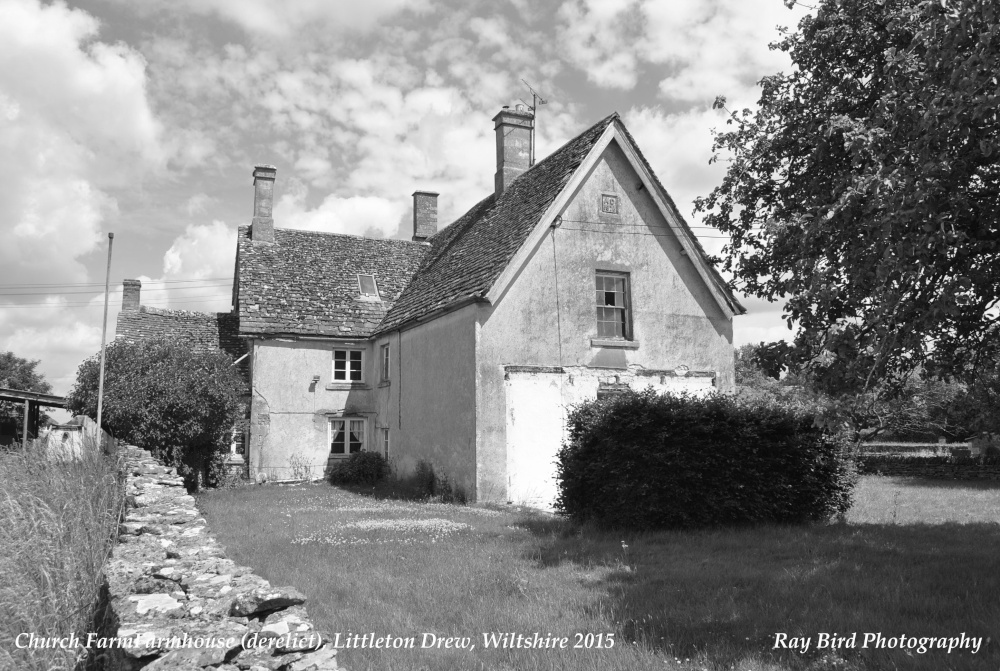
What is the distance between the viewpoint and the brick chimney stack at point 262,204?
27.5m

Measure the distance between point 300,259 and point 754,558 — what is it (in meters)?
21.1

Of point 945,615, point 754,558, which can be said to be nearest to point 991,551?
point 754,558

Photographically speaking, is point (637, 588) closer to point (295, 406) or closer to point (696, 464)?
point (696, 464)

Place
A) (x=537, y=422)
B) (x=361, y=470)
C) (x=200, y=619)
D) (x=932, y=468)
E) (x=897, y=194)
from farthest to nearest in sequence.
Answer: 1. (x=932, y=468)
2. (x=361, y=470)
3. (x=537, y=422)
4. (x=897, y=194)
5. (x=200, y=619)

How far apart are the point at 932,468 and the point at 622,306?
1690 cm

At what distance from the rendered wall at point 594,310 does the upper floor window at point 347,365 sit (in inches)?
346

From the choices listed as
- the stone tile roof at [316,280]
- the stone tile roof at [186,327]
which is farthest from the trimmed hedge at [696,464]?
the stone tile roof at [186,327]

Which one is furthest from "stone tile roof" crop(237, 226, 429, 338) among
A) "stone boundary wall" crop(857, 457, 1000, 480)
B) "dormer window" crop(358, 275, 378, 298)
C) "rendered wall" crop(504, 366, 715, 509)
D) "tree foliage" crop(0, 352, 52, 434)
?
→ "tree foliage" crop(0, 352, 52, 434)

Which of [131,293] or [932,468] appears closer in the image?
[932,468]

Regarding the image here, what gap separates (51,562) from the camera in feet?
26.1

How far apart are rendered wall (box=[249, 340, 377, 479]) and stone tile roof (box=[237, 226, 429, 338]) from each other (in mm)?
724

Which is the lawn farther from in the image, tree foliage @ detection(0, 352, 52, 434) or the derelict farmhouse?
tree foliage @ detection(0, 352, 52, 434)

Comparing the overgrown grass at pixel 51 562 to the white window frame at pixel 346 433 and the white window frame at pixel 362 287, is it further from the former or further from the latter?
the white window frame at pixel 362 287

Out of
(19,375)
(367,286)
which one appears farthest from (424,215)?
(19,375)
